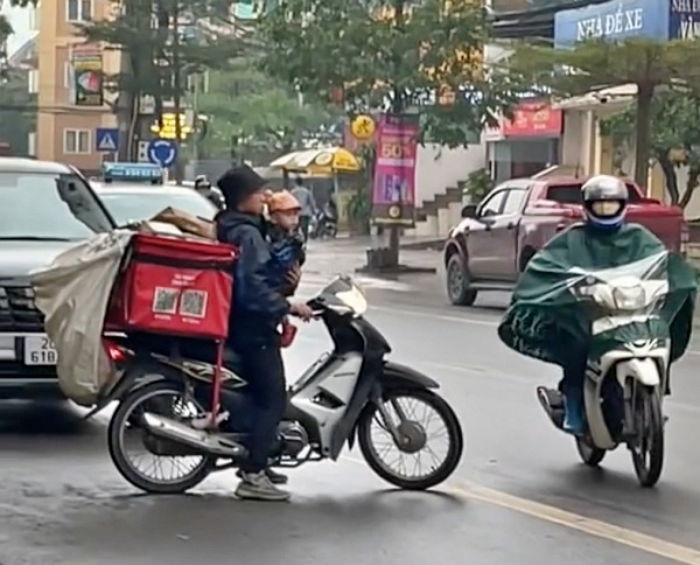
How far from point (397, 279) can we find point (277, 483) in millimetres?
22187

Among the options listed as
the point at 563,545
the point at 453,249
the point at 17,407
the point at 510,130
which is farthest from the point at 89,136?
the point at 563,545

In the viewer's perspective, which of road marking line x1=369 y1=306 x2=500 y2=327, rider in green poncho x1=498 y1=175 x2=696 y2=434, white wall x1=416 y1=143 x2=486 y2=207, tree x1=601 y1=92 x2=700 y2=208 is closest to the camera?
rider in green poncho x1=498 y1=175 x2=696 y2=434

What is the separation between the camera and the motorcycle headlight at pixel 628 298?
9.62 meters

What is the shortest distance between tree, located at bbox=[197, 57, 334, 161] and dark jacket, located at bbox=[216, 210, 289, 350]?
180 feet

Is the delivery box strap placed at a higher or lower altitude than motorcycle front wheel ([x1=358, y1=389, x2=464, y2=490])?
higher

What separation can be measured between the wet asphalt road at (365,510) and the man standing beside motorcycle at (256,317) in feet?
0.90

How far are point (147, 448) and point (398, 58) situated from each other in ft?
76.0

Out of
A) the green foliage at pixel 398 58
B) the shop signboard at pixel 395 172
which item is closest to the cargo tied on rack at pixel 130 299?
the green foliage at pixel 398 58

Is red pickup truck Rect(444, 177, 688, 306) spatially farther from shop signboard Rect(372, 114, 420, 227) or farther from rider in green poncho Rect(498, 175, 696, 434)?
rider in green poncho Rect(498, 175, 696, 434)

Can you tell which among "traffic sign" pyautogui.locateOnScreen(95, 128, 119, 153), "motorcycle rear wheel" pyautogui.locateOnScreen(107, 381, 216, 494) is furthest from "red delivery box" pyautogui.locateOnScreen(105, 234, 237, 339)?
"traffic sign" pyautogui.locateOnScreen(95, 128, 119, 153)

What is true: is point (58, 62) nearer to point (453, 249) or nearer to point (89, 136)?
point (89, 136)

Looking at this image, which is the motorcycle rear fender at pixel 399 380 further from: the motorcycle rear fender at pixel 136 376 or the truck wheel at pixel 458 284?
the truck wheel at pixel 458 284

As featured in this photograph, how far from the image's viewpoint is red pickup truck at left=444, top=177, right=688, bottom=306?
23.0 m

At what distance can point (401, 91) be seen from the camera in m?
32.5
